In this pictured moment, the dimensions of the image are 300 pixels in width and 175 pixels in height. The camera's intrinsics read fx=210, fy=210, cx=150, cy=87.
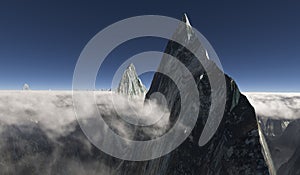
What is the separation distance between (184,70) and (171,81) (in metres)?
5.79

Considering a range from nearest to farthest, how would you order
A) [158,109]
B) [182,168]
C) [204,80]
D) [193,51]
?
[182,168]
[204,80]
[193,51]
[158,109]

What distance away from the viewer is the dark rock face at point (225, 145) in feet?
82.0

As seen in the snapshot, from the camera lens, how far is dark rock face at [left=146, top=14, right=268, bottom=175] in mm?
25000

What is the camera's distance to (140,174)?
160 ft

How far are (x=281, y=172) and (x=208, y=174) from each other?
8005cm

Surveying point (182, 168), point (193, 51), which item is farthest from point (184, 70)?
point (182, 168)

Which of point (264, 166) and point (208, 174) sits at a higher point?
point (264, 166)

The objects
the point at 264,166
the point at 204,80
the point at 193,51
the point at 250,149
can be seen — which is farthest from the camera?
the point at 193,51

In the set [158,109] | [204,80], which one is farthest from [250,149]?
[158,109]

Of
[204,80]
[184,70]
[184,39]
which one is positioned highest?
[184,39]

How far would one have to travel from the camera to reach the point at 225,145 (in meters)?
28.4

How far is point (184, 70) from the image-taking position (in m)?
46.3

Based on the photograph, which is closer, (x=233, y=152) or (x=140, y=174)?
(x=233, y=152)

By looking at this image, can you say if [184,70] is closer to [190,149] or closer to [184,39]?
[184,39]
